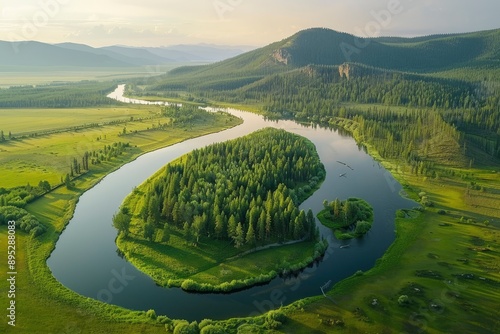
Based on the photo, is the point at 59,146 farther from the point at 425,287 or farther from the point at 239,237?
the point at 425,287

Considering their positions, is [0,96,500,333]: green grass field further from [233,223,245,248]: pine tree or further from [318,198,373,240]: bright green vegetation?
[318,198,373,240]: bright green vegetation

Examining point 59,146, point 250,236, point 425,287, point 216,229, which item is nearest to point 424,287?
point 425,287

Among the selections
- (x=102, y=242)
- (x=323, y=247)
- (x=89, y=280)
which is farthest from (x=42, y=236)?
(x=323, y=247)

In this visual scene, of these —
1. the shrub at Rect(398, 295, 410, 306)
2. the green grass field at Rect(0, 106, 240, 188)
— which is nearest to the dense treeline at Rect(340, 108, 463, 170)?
the shrub at Rect(398, 295, 410, 306)

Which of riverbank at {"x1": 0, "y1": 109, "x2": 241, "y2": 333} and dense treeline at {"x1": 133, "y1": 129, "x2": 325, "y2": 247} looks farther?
dense treeline at {"x1": 133, "y1": 129, "x2": 325, "y2": 247}

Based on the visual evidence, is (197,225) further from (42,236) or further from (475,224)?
(475,224)
